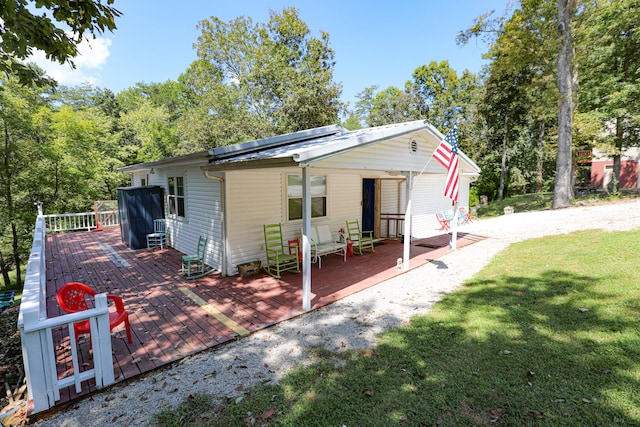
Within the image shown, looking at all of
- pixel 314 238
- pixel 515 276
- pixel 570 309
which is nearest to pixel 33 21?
pixel 314 238

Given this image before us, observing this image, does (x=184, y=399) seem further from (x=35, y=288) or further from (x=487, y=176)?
(x=487, y=176)

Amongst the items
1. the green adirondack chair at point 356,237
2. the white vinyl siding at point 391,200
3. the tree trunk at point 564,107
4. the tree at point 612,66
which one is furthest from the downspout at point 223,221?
the tree at point 612,66

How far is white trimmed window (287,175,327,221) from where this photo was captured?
765 centimetres

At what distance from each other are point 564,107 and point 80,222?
22561mm

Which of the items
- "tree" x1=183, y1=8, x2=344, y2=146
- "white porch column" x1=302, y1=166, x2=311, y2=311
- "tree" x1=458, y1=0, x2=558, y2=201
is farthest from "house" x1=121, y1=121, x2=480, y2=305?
"tree" x1=183, y1=8, x2=344, y2=146

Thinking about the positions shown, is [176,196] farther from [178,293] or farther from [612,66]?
[612,66]

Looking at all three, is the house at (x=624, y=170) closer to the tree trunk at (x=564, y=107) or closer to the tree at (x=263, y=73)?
the tree trunk at (x=564, y=107)

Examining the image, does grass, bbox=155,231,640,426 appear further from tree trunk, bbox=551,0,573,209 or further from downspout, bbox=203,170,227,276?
tree trunk, bbox=551,0,573,209

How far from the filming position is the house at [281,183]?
537cm

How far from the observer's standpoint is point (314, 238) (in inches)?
311

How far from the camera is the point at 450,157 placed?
23.2ft

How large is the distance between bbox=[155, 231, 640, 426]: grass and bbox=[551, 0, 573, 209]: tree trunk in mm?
11009

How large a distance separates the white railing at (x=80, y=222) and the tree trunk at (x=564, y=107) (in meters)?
20.2

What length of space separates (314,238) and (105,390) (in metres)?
5.38
